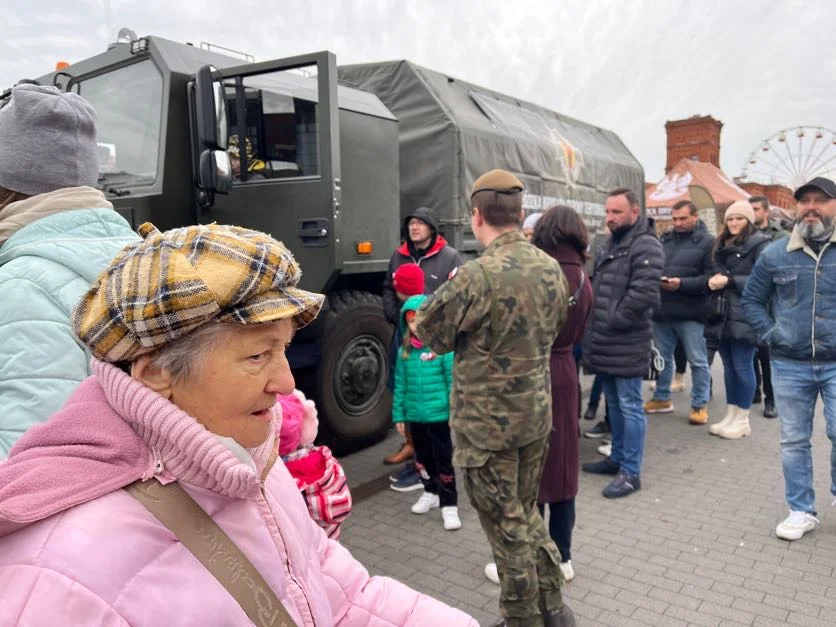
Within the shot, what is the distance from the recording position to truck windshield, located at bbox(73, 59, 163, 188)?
421 cm

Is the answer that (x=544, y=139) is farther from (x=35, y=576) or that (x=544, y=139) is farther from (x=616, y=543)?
(x=35, y=576)

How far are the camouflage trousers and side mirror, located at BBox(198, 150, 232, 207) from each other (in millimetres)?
2377

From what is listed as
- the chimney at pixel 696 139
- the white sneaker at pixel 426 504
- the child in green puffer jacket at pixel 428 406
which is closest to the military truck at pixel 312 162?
the child in green puffer jacket at pixel 428 406

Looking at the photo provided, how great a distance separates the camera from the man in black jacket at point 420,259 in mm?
4387

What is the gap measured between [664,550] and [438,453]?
1.38 meters

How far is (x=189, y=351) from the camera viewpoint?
102 cm

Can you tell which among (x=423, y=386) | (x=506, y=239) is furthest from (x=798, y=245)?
(x=423, y=386)

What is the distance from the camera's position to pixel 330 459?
207 cm

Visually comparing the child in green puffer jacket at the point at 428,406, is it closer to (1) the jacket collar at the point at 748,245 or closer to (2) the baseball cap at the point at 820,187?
(2) the baseball cap at the point at 820,187

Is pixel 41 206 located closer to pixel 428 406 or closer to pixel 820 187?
Result: pixel 428 406

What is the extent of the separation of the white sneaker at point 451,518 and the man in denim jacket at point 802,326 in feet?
6.07

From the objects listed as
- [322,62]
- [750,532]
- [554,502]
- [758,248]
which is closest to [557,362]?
[554,502]

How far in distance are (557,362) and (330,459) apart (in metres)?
1.45

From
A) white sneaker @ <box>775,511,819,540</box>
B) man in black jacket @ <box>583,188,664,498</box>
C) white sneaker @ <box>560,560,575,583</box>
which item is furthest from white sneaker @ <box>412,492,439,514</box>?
white sneaker @ <box>775,511,819,540</box>
